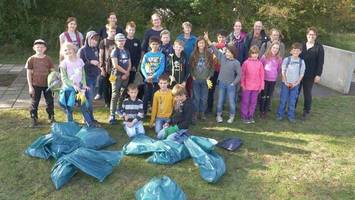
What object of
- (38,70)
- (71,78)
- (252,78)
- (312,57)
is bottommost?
(252,78)

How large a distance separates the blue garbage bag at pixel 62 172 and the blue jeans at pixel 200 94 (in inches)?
112

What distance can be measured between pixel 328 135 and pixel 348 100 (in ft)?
8.32

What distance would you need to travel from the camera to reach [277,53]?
7.34 metres

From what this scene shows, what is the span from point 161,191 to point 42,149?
2080 millimetres

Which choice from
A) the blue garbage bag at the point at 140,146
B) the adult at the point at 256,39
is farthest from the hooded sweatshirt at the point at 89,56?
the adult at the point at 256,39

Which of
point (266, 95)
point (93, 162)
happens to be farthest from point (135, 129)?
point (266, 95)

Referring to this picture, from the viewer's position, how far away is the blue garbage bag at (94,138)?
5910mm

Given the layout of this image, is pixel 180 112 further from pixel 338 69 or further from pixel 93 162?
pixel 338 69

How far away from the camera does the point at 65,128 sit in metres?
6.14

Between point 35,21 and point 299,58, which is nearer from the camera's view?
point 299,58

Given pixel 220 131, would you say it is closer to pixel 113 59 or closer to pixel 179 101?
pixel 179 101

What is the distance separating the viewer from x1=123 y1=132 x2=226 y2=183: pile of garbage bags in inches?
209

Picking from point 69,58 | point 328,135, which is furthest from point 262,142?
point 69,58

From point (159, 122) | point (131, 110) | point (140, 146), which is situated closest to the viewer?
point (140, 146)
